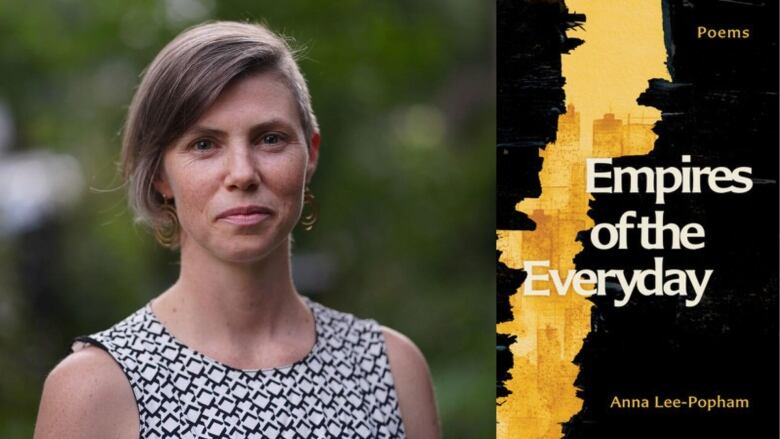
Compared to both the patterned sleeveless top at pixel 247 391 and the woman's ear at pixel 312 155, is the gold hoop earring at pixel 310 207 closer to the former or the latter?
the woman's ear at pixel 312 155

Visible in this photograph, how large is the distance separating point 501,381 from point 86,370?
86 centimetres

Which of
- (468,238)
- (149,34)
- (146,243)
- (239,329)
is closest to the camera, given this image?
(239,329)

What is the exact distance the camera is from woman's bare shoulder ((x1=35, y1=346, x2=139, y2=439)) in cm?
232

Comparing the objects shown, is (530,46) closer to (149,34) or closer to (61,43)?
(149,34)

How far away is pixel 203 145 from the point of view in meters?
2.48

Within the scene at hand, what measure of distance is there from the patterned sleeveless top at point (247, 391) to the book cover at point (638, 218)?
379 millimetres

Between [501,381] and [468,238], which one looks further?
[468,238]

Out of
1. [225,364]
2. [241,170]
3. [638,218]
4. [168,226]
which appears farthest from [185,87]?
[638,218]

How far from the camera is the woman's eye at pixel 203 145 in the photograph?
247 cm

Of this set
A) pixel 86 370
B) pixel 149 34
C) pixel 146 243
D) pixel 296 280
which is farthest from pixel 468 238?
pixel 86 370

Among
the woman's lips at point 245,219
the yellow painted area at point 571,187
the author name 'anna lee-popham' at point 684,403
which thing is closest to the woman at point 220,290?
the woman's lips at point 245,219

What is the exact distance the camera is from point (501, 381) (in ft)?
8.03

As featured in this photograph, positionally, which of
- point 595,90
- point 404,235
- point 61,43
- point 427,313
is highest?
point 61,43

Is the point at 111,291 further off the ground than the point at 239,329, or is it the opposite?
the point at 239,329
